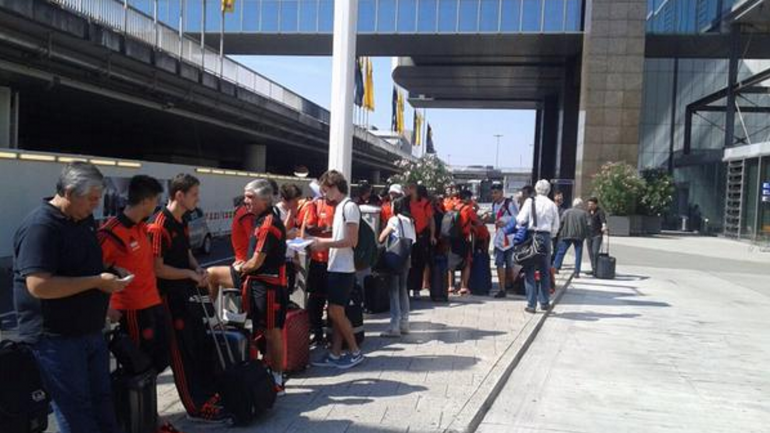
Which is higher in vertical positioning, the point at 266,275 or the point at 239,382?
the point at 266,275

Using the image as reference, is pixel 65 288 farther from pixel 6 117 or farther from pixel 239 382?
pixel 6 117

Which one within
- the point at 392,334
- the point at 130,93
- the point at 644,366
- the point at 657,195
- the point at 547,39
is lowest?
the point at 644,366

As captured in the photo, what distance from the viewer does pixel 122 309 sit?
4.10m

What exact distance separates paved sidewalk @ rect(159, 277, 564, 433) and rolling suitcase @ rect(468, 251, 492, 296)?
2463 mm

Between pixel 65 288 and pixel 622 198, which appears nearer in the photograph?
pixel 65 288

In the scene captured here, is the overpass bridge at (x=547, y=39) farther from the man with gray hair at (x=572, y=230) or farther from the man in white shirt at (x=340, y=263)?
the man in white shirt at (x=340, y=263)

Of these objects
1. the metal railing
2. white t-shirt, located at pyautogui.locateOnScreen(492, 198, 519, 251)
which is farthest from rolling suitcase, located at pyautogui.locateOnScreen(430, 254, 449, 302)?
the metal railing

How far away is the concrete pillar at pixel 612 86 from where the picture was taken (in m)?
33.8

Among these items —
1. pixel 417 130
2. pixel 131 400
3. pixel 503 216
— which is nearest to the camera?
pixel 131 400

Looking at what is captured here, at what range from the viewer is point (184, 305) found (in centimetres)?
459

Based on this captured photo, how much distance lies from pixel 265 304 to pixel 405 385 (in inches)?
57.0

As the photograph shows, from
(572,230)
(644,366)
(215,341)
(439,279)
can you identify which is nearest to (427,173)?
(572,230)

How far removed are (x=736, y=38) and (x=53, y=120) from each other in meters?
33.8

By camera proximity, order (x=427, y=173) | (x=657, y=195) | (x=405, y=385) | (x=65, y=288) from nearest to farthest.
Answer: (x=65, y=288)
(x=405, y=385)
(x=427, y=173)
(x=657, y=195)
